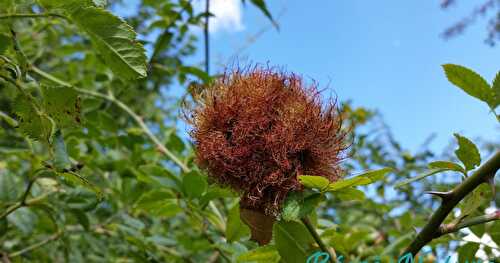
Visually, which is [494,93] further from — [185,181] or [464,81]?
[185,181]

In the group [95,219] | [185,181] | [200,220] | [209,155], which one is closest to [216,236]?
[200,220]

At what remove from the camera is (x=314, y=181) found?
856 mm

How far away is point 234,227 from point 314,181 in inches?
15.8

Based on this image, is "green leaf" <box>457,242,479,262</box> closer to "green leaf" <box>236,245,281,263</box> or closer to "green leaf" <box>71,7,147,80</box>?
"green leaf" <box>236,245,281,263</box>

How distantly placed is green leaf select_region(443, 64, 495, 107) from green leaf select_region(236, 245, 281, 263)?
16.6 inches

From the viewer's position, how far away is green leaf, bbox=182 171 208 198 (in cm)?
125

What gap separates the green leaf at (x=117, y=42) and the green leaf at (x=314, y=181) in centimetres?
30

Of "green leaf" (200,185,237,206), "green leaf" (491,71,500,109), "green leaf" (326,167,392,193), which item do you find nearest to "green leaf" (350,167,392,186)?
"green leaf" (326,167,392,193)

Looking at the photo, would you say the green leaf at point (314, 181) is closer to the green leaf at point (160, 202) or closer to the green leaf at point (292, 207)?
the green leaf at point (292, 207)

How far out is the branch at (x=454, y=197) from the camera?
2.52ft

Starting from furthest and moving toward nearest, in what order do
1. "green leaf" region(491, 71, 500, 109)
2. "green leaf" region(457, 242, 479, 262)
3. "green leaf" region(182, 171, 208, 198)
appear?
1. "green leaf" region(182, 171, 208, 198)
2. "green leaf" region(457, 242, 479, 262)
3. "green leaf" region(491, 71, 500, 109)

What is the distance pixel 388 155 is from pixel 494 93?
9.66 ft

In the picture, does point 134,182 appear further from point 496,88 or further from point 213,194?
point 496,88

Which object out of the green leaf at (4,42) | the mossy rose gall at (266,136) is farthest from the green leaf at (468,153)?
the green leaf at (4,42)
